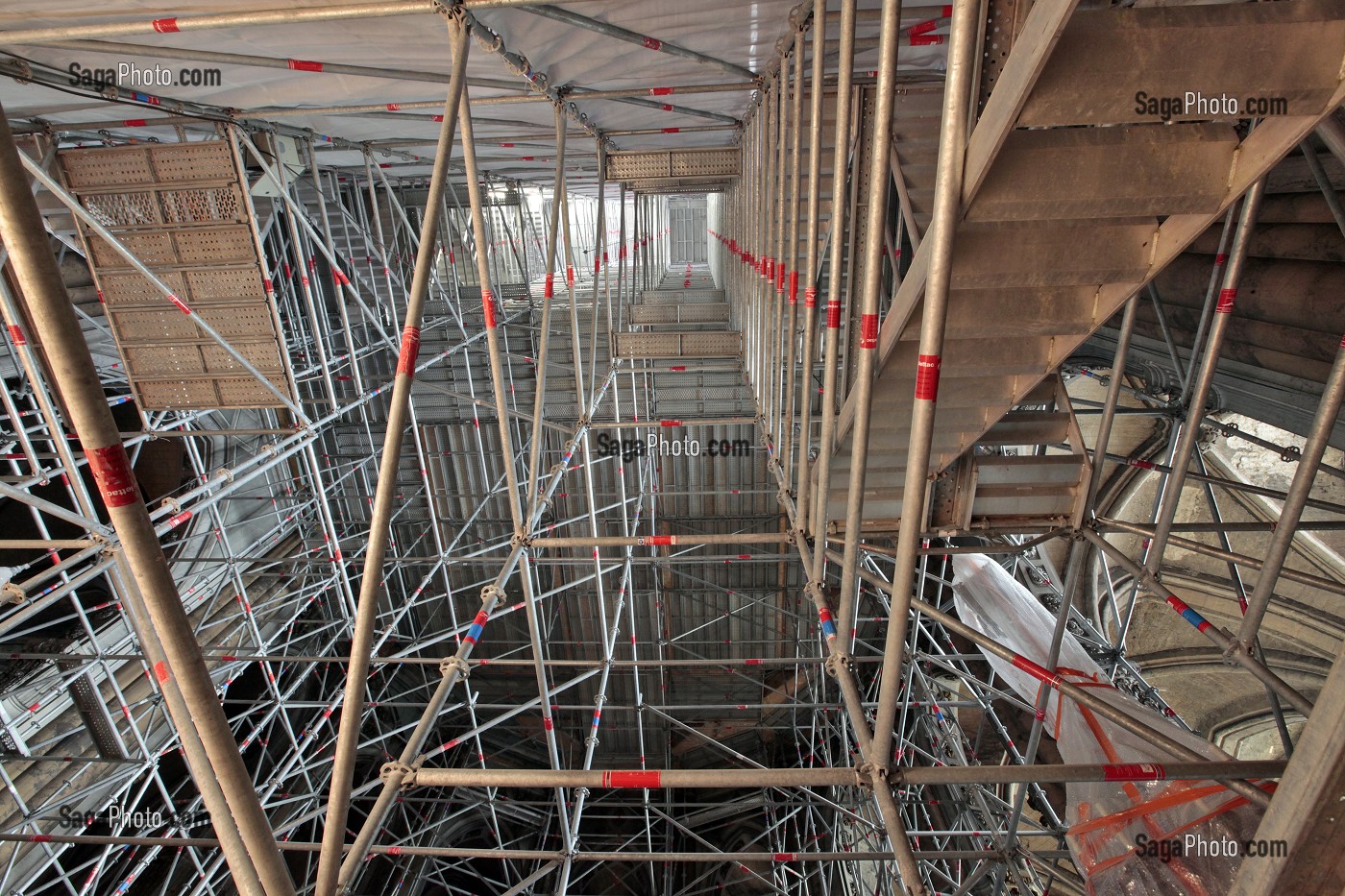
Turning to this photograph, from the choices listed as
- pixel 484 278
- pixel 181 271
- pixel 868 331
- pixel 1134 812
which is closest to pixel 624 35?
pixel 484 278

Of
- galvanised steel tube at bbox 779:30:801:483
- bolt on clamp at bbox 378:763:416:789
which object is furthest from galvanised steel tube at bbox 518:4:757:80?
bolt on clamp at bbox 378:763:416:789

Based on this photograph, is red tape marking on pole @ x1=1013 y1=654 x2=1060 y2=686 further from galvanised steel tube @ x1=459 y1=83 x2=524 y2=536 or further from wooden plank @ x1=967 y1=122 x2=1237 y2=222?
galvanised steel tube @ x1=459 y1=83 x2=524 y2=536

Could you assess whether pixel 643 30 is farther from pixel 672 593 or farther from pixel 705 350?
pixel 672 593

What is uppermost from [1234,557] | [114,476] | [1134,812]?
[114,476]

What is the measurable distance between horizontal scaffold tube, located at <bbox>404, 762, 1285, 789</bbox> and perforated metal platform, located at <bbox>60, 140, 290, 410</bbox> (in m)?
4.74

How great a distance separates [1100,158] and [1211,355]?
1.83 m

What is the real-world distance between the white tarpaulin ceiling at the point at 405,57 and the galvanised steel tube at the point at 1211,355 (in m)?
1.87

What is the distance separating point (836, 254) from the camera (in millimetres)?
3039

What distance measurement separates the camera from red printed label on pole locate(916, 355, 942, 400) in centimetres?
187

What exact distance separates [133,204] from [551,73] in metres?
3.65

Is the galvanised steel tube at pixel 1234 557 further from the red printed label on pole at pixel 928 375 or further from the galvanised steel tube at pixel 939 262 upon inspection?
the red printed label on pole at pixel 928 375

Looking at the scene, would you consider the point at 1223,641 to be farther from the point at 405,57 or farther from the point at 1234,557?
the point at 405,57

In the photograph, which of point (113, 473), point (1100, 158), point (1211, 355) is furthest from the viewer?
point (1211, 355)

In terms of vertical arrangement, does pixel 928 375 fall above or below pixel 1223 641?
above
